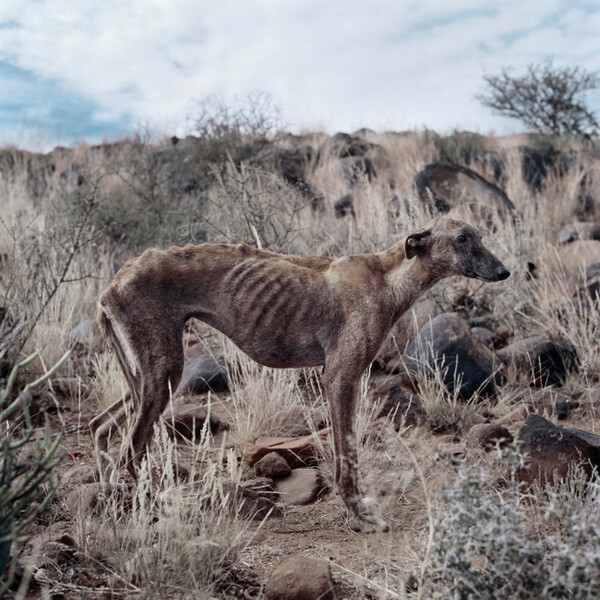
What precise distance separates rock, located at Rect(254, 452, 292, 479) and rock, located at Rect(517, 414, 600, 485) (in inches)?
63.6

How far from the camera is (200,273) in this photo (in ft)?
12.1

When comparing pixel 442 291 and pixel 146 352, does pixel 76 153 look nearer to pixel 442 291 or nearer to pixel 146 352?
pixel 442 291

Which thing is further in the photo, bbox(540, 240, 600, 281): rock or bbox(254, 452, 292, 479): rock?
bbox(540, 240, 600, 281): rock

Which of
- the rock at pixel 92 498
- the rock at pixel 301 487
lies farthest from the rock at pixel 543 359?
the rock at pixel 92 498

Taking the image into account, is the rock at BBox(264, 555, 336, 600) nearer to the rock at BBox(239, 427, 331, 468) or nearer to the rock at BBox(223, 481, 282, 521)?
the rock at BBox(223, 481, 282, 521)

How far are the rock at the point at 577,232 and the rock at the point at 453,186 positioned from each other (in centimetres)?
102

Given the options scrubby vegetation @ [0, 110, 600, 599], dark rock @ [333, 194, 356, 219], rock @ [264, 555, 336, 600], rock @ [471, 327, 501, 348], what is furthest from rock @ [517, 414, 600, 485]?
dark rock @ [333, 194, 356, 219]

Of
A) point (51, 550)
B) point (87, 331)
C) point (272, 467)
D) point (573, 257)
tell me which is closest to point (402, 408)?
point (272, 467)

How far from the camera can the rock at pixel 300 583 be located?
9.80ft

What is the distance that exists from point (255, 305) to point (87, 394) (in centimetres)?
383

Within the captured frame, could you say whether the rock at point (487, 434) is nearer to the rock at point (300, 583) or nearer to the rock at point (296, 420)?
the rock at point (296, 420)

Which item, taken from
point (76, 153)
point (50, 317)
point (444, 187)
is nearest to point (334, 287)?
point (50, 317)

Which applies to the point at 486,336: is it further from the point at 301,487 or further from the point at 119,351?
the point at 119,351

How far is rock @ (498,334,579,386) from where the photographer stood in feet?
22.9
